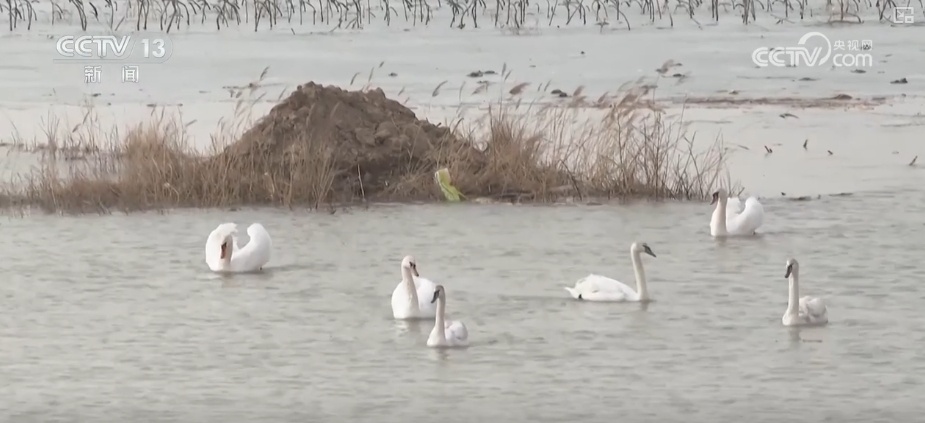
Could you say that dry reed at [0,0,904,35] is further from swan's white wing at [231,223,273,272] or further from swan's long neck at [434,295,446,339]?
swan's long neck at [434,295,446,339]

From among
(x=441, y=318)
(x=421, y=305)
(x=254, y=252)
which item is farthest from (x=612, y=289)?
(x=254, y=252)

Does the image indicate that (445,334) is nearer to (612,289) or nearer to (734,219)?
(612,289)

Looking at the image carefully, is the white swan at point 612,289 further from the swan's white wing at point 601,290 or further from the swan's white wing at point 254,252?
the swan's white wing at point 254,252

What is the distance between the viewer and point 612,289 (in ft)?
34.2

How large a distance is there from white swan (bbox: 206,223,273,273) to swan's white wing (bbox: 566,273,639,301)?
6.89ft

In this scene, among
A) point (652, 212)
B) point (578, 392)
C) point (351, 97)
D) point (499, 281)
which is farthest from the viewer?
point (351, 97)

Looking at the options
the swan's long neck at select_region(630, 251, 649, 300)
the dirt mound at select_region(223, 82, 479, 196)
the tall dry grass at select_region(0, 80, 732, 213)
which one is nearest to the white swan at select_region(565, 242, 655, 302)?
the swan's long neck at select_region(630, 251, 649, 300)

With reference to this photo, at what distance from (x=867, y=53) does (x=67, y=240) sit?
1651 centimetres

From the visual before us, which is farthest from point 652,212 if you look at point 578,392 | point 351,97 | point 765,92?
point 765,92

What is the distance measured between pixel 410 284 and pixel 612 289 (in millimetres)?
1176

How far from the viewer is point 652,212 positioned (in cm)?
1420

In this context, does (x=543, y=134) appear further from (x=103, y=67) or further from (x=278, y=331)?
(x=103, y=67)

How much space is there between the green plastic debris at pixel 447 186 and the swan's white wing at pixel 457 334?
5.32 meters

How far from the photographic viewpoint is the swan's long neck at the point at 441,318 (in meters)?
8.98
